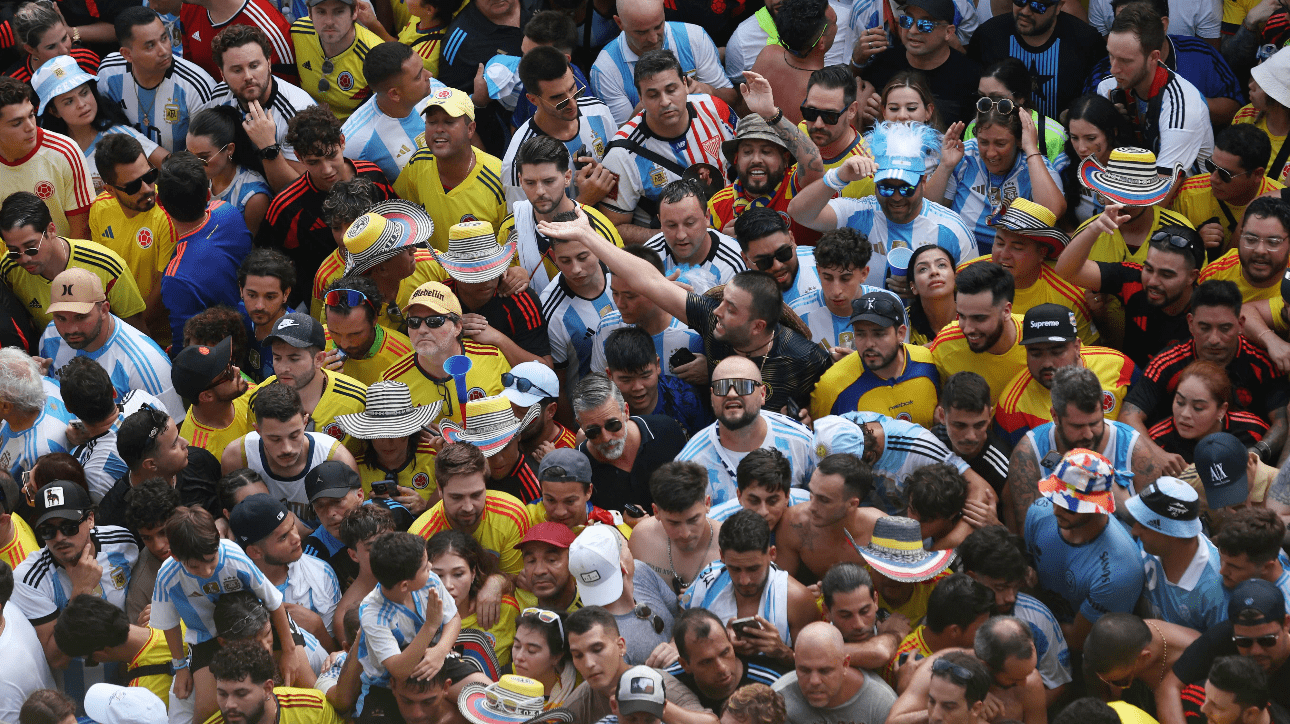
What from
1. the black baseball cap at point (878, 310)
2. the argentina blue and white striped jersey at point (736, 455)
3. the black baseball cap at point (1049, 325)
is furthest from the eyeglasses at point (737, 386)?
the black baseball cap at point (1049, 325)

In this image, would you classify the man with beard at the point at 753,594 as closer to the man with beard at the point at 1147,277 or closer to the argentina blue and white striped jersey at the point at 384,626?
the argentina blue and white striped jersey at the point at 384,626

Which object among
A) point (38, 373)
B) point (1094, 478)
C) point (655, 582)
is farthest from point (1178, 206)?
point (38, 373)

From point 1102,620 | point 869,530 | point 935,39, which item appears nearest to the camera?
point 1102,620

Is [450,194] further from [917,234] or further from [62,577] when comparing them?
[62,577]

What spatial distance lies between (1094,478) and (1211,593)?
70 cm

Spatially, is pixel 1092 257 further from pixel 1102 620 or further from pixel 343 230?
pixel 343 230

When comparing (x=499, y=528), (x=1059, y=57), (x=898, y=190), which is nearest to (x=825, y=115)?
(x=898, y=190)

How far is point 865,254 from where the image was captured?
8.01m

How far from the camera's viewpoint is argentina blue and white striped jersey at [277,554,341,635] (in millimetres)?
7074

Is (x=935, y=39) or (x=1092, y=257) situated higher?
(x=935, y=39)

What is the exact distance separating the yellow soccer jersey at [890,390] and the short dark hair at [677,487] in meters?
1.20

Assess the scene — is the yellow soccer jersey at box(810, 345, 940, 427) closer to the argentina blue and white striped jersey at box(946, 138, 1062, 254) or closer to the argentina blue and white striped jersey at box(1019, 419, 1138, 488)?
the argentina blue and white striped jersey at box(1019, 419, 1138, 488)

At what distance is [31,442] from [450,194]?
2.80m

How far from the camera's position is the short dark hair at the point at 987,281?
7453 millimetres
